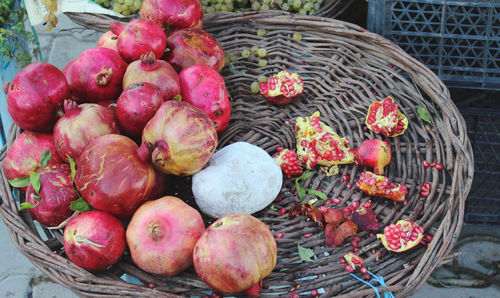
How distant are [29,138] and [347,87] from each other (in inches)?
39.7

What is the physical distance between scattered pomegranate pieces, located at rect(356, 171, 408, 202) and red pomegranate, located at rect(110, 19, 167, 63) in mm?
743

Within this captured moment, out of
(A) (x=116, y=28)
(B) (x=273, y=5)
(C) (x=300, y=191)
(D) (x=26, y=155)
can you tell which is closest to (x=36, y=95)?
(D) (x=26, y=155)

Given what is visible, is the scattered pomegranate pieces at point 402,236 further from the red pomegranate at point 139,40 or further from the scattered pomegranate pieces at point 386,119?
the red pomegranate at point 139,40

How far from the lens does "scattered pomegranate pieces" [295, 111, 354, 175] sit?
4.75 feet

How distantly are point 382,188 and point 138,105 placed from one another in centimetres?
70

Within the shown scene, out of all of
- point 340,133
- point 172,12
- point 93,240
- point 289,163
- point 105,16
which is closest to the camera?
point 93,240

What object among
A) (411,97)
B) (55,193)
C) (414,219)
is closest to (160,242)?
(55,193)

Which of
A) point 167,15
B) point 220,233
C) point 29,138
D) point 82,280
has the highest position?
point 167,15

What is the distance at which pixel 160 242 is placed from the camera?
3.66 feet

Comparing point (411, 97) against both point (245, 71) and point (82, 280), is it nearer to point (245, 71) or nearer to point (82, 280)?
point (245, 71)

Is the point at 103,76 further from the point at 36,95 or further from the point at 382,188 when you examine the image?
the point at 382,188

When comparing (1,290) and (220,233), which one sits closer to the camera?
(220,233)

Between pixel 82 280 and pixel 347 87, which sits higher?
pixel 347 87

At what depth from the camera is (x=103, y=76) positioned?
1398 millimetres
